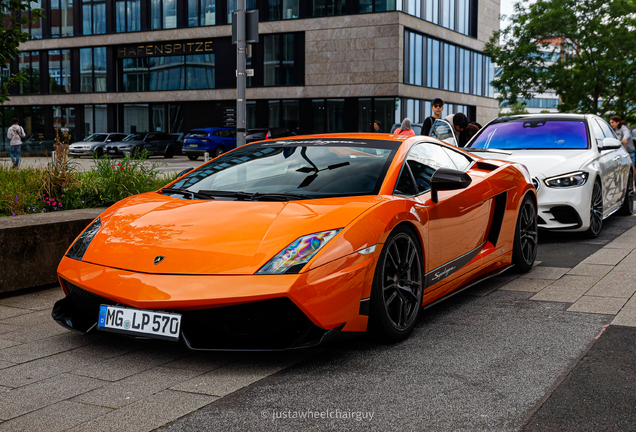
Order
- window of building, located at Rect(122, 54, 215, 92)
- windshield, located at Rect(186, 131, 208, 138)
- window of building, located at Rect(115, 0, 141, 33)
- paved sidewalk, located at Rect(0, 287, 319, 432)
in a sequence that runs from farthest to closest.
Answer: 1. window of building, located at Rect(115, 0, 141, 33)
2. window of building, located at Rect(122, 54, 215, 92)
3. windshield, located at Rect(186, 131, 208, 138)
4. paved sidewalk, located at Rect(0, 287, 319, 432)

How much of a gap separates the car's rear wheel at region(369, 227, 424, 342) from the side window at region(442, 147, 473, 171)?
54.5 inches

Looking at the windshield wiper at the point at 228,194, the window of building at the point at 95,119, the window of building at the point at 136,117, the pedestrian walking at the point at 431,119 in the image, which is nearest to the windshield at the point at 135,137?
the window of building at the point at 136,117

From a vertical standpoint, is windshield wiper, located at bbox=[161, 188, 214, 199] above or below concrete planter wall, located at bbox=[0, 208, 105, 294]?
above

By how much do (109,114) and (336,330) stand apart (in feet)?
154

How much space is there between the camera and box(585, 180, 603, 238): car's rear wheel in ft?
28.0

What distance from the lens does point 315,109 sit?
4069 cm

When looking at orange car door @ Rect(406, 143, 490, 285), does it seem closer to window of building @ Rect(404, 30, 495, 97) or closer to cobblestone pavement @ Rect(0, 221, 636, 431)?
cobblestone pavement @ Rect(0, 221, 636, 431)

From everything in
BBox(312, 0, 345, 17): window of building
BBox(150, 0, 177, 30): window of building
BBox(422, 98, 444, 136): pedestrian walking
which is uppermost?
BBox(150, 0, 177, 30): window of building

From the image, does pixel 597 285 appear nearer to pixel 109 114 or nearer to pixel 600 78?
pixel 600 78

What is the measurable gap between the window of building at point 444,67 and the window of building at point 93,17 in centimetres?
2176

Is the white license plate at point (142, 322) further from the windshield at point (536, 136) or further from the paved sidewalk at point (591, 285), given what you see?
the windshield at point (536, 136)

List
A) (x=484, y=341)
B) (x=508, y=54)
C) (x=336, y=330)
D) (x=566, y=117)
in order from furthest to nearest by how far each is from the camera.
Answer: (x=508, y=54) → (x=566, y=117) → (x=484, y=341) → (x=336, y=330)

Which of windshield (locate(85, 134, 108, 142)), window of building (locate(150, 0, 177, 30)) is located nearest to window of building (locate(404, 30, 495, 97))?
window of building (locate(150, 0, 177, 30))

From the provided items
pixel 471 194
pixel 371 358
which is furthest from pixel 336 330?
pixel 471 194
